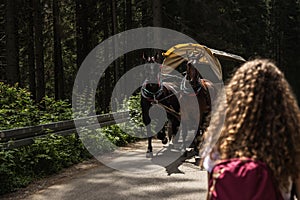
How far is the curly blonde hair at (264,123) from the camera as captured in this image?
2566 millimetres

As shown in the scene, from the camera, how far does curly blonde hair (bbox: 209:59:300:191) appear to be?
2.57m

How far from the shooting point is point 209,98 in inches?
457

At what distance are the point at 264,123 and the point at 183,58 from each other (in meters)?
11.3

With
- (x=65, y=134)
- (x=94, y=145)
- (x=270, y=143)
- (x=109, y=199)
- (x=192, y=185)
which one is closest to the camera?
(x=270, y=143)

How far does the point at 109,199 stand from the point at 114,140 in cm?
656

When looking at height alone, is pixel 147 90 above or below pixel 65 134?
above

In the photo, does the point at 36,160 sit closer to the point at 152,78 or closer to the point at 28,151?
the point at 28,151

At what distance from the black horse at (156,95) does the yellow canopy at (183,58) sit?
127 centimetres

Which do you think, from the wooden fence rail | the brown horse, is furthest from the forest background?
the brown horse

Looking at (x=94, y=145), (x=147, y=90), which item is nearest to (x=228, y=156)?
(x=147, y=90)

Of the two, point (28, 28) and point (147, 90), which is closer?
point (147, 90)

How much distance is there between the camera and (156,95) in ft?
37.0

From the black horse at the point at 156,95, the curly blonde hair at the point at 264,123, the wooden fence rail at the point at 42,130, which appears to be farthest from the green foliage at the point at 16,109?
the curly blonde hair at the point at 264,123

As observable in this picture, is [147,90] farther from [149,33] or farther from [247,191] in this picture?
[149,33]
